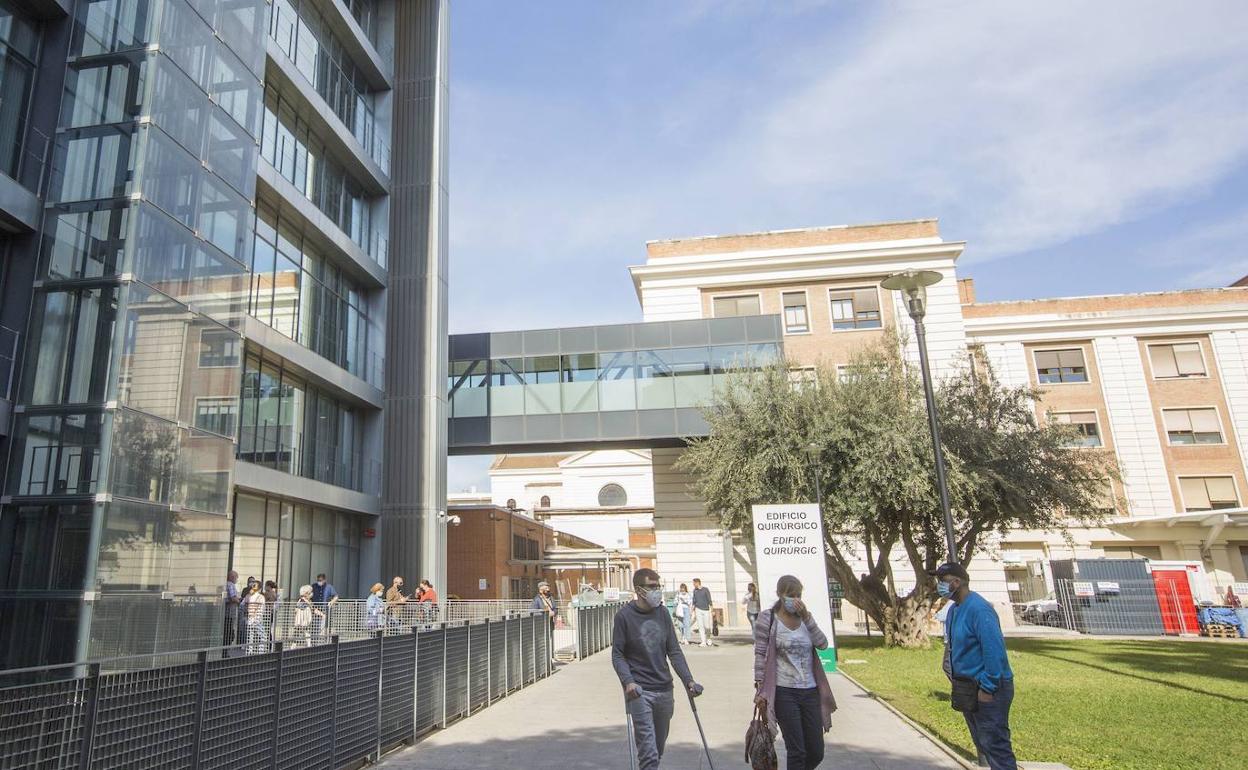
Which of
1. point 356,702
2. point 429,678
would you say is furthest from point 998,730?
point 429,678

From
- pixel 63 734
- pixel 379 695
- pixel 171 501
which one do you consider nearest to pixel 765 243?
pixel 171 501

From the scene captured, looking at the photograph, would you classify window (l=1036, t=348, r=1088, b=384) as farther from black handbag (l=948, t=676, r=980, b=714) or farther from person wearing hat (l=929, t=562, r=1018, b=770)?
black handbag (l=948, t=676, r=980, b=714)

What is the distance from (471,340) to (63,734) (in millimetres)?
25931

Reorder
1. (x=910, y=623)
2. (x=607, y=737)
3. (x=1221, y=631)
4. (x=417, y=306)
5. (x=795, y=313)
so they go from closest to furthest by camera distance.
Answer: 1. (x=607, y=737)
2. (x=910, y=623)
3. (x=1221, y=631)
4. (x=417, y=306)
5. (x=795, y=313)

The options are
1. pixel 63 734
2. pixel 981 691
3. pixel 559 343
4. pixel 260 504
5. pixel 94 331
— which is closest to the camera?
pixel 63 734

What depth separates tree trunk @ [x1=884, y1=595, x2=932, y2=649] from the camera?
761 inches

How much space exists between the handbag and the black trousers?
0.22 m

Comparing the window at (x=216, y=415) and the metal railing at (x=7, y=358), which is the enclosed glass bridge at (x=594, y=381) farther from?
the metal railing at (x=7, y=358)

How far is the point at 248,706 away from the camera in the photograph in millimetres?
5836

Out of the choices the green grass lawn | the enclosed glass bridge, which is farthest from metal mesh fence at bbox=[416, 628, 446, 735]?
the enclosed glass bridge

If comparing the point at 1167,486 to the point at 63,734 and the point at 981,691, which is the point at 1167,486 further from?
the point at 63,734

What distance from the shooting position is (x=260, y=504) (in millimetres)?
18672

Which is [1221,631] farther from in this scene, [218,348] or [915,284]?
[218,348]

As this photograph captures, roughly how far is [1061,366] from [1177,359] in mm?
5325
